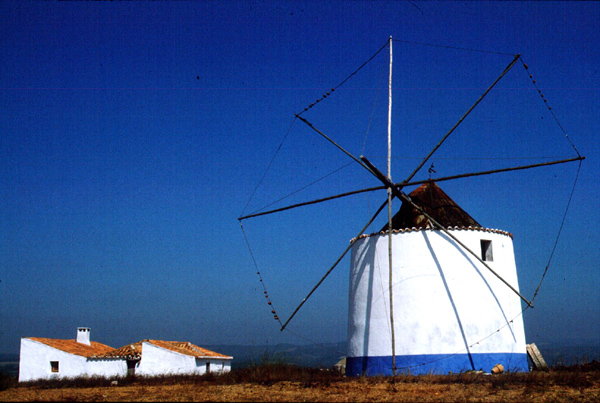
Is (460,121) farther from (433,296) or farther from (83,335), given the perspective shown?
(83,335)

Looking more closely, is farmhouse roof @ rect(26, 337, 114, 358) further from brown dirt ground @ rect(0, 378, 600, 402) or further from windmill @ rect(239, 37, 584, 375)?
windmill @ rect(239, 37, 584, 375)

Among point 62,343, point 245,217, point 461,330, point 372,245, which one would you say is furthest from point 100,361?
point 461,330

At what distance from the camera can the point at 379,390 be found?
12.1m

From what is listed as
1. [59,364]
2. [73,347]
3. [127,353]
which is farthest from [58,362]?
[127,353]

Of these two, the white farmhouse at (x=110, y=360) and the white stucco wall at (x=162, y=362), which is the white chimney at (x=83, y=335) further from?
the white stucco wall at (x=162, y=362)

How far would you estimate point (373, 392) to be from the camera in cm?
1179

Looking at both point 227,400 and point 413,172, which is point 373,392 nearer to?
point 227,400

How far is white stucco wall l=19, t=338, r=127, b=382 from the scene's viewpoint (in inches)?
1083

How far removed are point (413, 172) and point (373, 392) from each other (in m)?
6.31

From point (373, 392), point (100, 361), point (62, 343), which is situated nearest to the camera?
point (373, 392)

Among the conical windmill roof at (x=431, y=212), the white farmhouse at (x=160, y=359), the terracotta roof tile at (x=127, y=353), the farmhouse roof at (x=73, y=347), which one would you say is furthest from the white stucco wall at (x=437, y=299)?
the farmhouse roof at (x=73, y=347)

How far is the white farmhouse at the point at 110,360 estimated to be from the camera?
2734 centimetres

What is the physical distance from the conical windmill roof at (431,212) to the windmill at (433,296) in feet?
0.15

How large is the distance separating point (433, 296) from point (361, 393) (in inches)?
170
